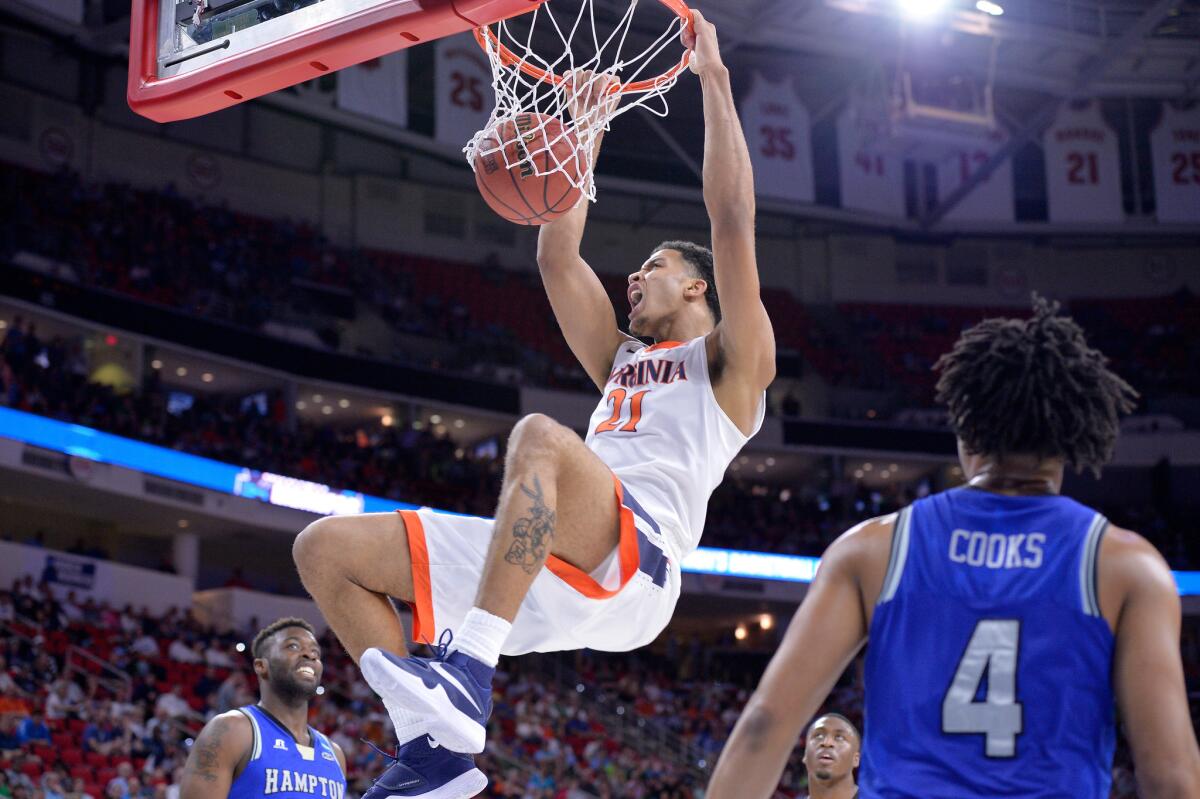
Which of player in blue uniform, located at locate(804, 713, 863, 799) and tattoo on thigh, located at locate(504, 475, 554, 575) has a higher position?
tattoo on thigh, located at locate(504, 475, 554, 575)

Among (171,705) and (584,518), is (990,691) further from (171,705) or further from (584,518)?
(171,705)

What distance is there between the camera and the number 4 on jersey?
229cm

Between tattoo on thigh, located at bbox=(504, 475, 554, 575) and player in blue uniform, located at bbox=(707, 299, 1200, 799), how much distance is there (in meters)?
1.15

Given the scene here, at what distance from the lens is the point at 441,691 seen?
10.8 feet

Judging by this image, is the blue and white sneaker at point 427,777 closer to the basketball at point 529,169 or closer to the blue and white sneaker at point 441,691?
the blue and white sneaker at point 441,691

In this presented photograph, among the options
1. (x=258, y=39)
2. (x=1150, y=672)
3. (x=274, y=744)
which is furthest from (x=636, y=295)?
(x=1150, y=672)

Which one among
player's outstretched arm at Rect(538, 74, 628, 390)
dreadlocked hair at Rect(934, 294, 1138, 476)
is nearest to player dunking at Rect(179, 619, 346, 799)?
player's outstretched arm at Rect(538, 74, 628, 390)

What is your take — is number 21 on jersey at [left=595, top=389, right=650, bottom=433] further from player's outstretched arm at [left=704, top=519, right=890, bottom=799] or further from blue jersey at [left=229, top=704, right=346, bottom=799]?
blue jersey at [left=229, top=704, right=346, bottom=799]

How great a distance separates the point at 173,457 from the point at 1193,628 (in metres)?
20.0

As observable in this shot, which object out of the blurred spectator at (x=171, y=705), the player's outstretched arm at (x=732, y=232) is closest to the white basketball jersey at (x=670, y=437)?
the player's outstretched arm at (x=732, y=232)

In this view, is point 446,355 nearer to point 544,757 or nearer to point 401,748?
point 544,757

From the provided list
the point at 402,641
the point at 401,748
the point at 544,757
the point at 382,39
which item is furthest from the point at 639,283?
the point at 544,757

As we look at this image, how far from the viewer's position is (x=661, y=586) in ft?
13.2

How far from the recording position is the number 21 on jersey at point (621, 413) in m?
4.32
